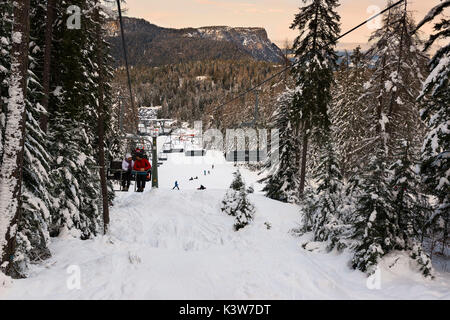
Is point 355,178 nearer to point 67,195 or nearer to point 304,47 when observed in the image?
point 67,195

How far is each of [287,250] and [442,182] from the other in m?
5.16

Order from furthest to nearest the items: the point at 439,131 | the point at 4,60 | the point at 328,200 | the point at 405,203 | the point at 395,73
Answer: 1. the point at 395,73
2. the point at 328,200
3. the point at 405,203
4. the point at 439,131
5. the point at 4,60

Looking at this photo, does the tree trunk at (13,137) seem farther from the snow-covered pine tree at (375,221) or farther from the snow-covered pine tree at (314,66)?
the snow-covered pine tree at (314,66)

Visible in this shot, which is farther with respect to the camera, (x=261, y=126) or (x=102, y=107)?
(x=261, y=126)

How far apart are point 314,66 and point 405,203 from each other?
40.5ft

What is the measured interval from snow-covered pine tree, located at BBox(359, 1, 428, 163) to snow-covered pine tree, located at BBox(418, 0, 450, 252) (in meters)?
5.80

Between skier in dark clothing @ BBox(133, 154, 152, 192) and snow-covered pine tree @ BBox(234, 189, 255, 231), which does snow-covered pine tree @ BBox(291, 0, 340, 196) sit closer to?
snow-covered pine tree @ BBox(234, 189, 255, 231)

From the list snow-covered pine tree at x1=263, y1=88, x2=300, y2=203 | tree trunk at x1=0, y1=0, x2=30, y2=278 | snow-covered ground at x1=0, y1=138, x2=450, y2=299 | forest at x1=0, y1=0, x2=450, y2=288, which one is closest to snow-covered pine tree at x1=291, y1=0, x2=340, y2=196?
forest at x1=0, y1=0, x2=450, y2=288

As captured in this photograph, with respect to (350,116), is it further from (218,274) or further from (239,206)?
(218,274)

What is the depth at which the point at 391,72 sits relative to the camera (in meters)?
13.9

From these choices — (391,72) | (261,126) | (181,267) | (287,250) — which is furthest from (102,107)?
(261,126)

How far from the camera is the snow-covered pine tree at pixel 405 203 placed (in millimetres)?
7043

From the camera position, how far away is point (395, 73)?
13.1 metres

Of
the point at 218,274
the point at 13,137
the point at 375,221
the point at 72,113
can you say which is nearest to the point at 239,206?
the point at 218,274
